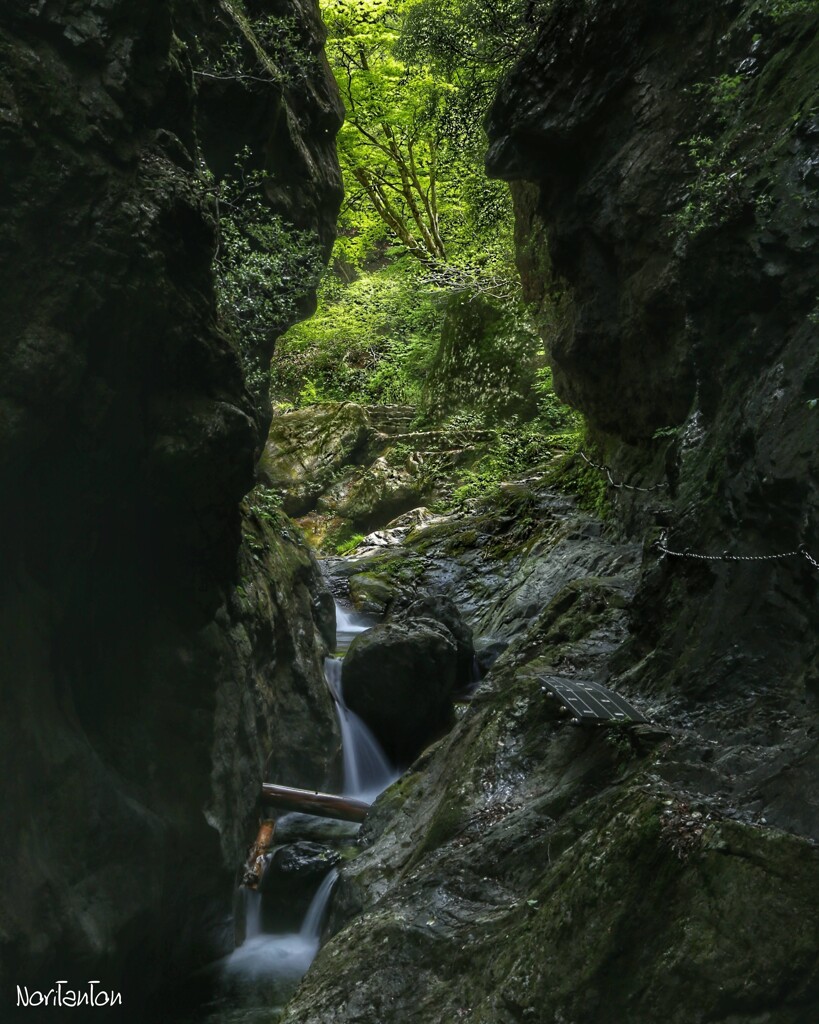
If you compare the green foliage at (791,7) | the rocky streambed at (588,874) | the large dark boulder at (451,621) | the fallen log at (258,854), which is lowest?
the fallen log at (258,854)

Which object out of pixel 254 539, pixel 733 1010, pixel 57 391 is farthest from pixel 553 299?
pixel 733 1010

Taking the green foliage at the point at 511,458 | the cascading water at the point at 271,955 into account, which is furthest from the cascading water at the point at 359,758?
the green foliage at the point at 511,458

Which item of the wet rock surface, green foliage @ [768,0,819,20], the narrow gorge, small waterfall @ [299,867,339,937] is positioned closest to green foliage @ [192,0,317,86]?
the narrow gorge

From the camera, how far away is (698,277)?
6.31m

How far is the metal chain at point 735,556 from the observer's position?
473 cm

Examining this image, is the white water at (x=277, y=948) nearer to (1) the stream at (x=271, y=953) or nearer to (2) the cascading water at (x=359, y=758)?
(1) the stream at (x=271, y=953)

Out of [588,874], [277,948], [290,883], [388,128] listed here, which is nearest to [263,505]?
[290,883]

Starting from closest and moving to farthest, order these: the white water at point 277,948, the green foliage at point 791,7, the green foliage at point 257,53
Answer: the green foliage at point 791,7 → the white water at point 277,948 → the green foliage at point 257,53

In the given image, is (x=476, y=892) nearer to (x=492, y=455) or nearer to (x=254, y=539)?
(x=254, y=539)

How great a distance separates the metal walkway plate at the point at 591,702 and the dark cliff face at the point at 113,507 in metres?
3.16

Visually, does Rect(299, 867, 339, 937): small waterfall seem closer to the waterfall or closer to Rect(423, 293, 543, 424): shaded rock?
the waterfall

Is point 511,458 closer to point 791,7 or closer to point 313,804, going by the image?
point 313,804

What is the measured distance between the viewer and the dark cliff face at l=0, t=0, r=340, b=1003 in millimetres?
5184

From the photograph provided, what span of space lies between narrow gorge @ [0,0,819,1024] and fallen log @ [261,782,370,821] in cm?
6
